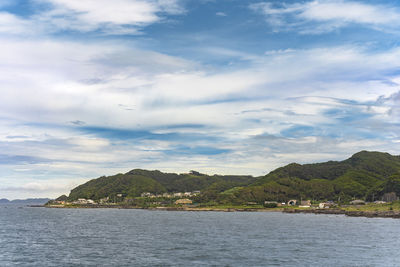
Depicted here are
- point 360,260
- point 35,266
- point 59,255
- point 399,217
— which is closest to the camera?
point 35,266

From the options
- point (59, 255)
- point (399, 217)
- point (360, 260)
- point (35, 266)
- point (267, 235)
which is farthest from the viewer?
point (399, 217)

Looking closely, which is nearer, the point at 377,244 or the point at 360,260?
the point at 360,260

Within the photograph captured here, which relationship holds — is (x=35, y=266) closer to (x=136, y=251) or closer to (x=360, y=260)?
(x=136, y=251)

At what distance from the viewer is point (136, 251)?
78312 mm

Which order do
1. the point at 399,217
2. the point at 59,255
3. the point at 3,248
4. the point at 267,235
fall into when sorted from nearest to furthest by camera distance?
the point at 59,255, the point at 3,248, the point at 267,235, the point at 399,217

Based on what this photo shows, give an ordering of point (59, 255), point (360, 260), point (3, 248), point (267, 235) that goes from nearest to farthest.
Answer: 1. point (360, 260)
2. point (59, 255)
3. point (3, 248)
4. point (267, 235)

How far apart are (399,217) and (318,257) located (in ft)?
464

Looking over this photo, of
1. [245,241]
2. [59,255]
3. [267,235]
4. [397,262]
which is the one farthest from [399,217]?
[59,255]

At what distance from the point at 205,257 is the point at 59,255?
29081mm

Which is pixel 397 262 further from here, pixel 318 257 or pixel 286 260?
pixel 286 260

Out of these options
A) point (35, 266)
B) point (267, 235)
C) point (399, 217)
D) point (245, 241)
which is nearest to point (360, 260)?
point (245, 241)

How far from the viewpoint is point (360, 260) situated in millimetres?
66750

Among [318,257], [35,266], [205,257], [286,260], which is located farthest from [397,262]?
[35,266]

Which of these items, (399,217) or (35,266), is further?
(399,217)
